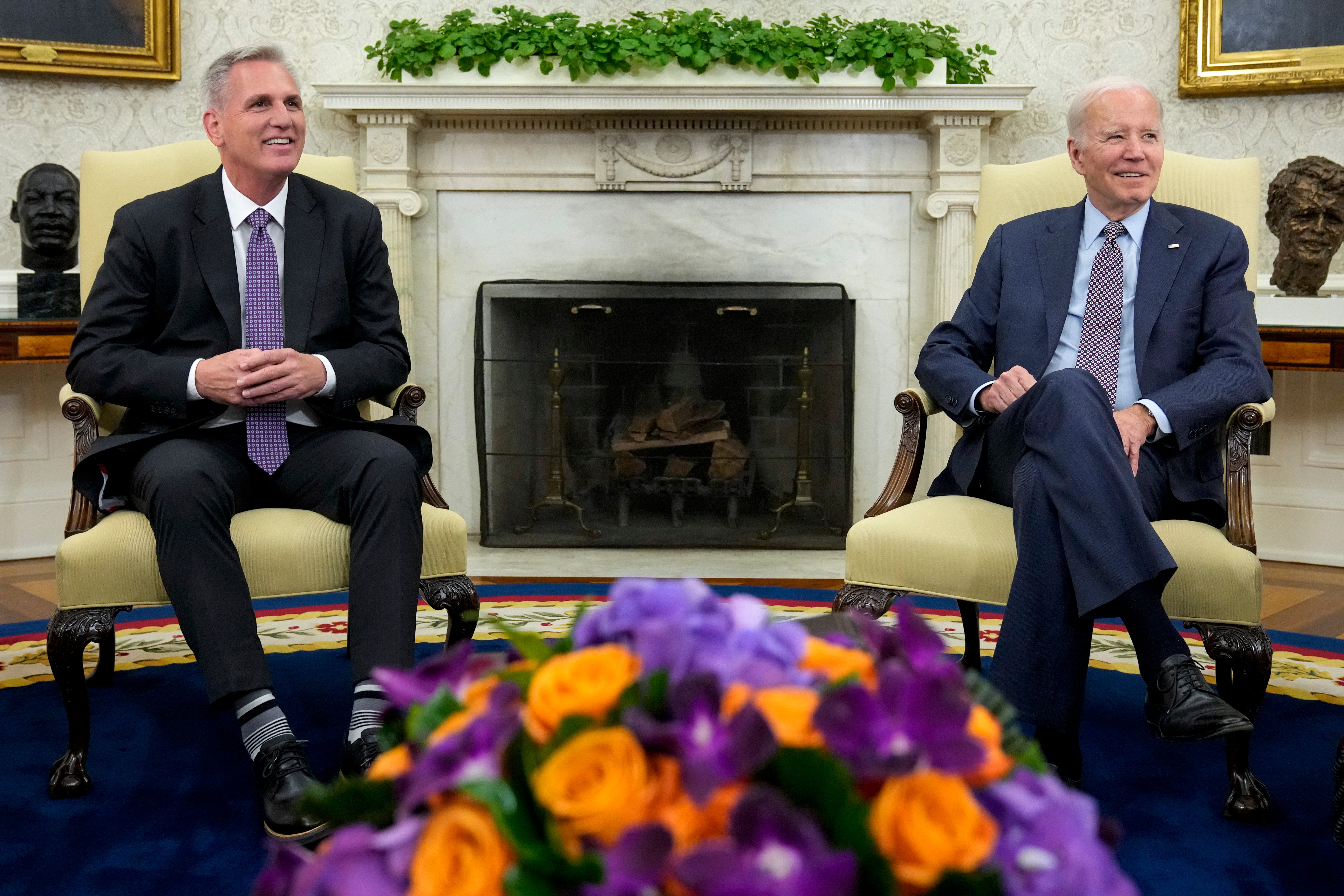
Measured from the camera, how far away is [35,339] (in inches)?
128

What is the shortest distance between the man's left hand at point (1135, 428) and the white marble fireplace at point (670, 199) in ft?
6.61

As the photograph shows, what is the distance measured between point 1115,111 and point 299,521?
1.75 meters

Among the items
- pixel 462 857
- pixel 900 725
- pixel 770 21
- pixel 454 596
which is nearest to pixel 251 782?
pixel 454 596

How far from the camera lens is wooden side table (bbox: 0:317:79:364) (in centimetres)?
324

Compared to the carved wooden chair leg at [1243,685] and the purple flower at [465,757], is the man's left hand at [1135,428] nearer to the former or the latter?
the carved wooden chair leg at [1243,685]

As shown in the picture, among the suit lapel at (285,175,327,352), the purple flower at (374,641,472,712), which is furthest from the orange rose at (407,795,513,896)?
the suit lapel at (285,175,327,352)

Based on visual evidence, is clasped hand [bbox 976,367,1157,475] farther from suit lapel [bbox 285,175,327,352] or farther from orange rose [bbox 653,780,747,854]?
orange rose [bbox 653,780,747,854]

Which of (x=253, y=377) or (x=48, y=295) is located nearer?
(x=253, y=377)

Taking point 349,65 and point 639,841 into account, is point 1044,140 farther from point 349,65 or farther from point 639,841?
point 639,841

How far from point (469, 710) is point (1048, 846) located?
0.33m

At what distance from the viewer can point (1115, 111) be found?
228cm

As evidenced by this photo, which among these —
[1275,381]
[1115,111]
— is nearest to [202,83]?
[1115,111]

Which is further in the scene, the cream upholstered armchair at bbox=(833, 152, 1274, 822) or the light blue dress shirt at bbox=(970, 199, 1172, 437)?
the light blue dress shirt at bbox=(970, 199, 1172, 437)

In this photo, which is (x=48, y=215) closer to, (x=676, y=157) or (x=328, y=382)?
(x=328, y=382)
